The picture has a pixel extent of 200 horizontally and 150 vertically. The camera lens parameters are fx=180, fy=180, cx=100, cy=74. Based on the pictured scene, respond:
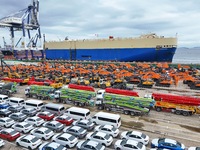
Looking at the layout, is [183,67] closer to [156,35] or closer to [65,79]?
[156,35]

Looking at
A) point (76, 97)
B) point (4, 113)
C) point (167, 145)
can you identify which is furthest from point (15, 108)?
point (167, 145)

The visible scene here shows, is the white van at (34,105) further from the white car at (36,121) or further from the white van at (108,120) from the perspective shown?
the white van at (108,120)

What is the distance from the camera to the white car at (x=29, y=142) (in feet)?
48.4

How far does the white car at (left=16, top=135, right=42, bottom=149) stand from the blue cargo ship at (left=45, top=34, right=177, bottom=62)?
71940 mm

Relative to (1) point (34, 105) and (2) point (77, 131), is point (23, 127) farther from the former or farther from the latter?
(1) point (34, 105)

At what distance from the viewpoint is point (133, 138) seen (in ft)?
51.2

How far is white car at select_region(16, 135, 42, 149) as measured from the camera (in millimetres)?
14750

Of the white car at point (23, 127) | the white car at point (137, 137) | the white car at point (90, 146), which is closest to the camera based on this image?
the white car at point (90, 146)

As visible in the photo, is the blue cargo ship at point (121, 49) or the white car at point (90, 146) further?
the blue cargo ship at point (121, 49)

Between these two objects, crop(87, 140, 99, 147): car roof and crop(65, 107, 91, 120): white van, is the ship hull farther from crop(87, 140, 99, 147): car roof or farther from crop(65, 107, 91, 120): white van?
crop(87, 140, 99, 147): car roof

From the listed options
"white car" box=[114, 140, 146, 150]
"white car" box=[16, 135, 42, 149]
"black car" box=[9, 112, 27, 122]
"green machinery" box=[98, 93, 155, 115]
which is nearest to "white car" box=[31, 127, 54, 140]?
"white car" box=[16, 135, 42, 149]

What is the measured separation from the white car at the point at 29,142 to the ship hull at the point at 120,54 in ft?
236

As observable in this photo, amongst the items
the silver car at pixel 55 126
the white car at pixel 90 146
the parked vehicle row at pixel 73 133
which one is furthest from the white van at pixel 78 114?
the white car at pixel 90 146

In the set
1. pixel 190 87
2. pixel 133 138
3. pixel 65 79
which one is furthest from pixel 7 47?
pixel 133 138
